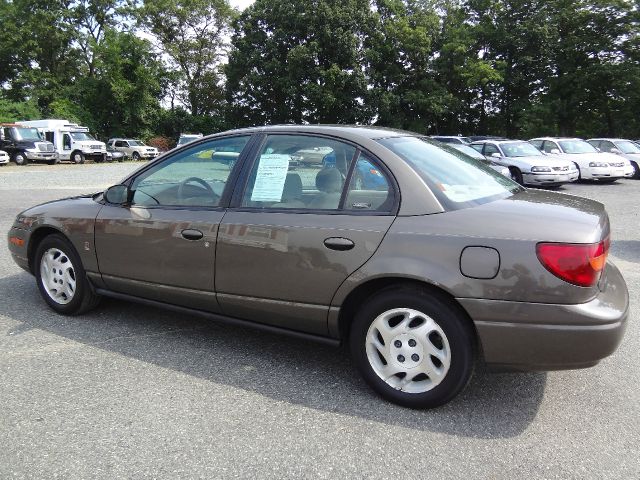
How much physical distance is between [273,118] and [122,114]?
1338 centimetres

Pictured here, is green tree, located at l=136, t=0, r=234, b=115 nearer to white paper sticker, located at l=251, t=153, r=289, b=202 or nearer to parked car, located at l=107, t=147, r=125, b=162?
parked car, located at l=107, t=147, r=125, b=162

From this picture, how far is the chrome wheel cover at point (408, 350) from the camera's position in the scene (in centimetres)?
277

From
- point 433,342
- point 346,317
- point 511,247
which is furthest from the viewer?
point 346,317

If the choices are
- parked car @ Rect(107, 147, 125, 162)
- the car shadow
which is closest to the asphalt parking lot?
the car shadow

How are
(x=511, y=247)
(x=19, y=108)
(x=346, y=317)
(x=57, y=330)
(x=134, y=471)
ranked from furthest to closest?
(x=19, y=108)
(x=57, y=330)
(x=346, y=317)
(x=511, y=247)
(x=134, y=471)

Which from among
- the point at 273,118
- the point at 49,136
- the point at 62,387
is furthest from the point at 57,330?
the point at 273,118

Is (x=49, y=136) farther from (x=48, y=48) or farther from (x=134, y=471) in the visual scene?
(x=134, y=471)

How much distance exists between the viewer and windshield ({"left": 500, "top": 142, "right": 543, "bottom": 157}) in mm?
16438

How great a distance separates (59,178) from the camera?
18219 mm

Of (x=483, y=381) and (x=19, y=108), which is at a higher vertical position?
(x=19, y=108)

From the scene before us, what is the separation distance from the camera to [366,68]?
1698 inches

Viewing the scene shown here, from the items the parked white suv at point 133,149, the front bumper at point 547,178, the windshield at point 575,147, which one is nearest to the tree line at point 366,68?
the parked white suv at point 133,149

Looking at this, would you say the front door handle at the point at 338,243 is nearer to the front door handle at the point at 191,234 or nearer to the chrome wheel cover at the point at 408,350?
the chrome wheel cover at the point at 408,350

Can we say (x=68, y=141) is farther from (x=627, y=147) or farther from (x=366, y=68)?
(x=627, y=147)
